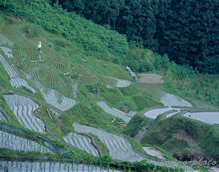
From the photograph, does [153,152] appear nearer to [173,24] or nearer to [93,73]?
[93,73]

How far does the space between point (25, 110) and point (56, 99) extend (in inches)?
221

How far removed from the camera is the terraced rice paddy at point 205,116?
14.4m

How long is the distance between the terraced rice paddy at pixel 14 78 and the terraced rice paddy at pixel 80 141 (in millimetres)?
5532

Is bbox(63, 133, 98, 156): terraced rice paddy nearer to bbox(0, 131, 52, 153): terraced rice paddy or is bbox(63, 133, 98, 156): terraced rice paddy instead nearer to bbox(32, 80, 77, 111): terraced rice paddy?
bbox(0, 131, 52, 153): terraced rice paddy

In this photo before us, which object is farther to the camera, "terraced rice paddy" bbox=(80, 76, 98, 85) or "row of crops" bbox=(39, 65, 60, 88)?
"terraced rice paddy" bbox=(80, 76, 98, 85)

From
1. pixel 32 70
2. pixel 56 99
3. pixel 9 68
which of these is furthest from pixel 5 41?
pixel 56 99

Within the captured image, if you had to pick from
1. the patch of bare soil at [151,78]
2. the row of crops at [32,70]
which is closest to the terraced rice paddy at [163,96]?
the patch of bare soil at [151,78]

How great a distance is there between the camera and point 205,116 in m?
15.5

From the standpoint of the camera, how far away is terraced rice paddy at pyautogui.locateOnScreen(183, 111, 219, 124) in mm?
Answer: 14422

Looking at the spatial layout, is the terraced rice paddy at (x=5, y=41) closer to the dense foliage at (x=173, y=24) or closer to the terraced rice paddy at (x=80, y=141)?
the terraced rice paddy at (x=80, y=141)

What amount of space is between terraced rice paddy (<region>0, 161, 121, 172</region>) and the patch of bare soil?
27.1 meters

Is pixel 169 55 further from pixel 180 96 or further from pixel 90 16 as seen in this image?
pixel 180 96

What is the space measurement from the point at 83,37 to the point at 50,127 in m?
25.2

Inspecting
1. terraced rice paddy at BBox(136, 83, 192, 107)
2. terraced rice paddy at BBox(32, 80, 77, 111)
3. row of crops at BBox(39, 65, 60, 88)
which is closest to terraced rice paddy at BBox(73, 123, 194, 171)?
terraced rice paddy at BBox(32, 80, 77, 111)
